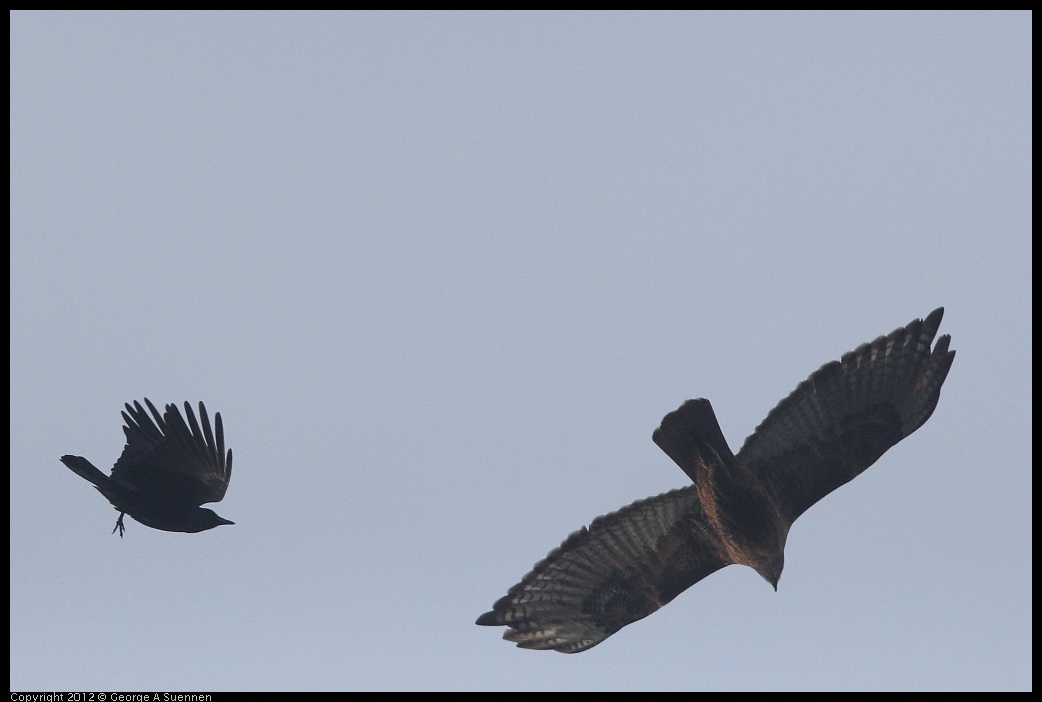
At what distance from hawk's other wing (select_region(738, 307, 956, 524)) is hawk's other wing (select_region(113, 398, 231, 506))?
5.70 m

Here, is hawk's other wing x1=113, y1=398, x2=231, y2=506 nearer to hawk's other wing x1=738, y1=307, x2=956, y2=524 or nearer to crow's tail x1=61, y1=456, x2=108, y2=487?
crow's tail x1=61, y1=456, x2=108, y2=487

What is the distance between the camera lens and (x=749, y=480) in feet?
32.7

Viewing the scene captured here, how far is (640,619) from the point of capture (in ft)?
35.7

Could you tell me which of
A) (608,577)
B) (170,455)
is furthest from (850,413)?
(170,455)

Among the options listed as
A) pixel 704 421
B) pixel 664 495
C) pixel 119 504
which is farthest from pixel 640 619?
pixel 119 504

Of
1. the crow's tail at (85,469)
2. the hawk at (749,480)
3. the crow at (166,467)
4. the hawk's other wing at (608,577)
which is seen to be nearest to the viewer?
the hawk at (749,480)

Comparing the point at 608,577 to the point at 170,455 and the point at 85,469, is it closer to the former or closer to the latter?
the point at 170,455

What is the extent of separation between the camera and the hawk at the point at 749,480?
393 inches

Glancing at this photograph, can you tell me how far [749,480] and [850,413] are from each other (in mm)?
1221

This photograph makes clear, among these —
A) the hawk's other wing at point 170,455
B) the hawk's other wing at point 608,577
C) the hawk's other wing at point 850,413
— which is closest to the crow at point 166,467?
the hawk's other wing at point 170,455

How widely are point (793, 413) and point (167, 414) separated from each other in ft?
21.8

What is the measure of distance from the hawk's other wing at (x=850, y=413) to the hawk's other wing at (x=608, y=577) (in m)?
1.12

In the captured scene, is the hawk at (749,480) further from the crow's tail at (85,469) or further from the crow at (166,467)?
the crow's tail at (85,469)

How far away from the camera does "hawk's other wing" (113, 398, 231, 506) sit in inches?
440
